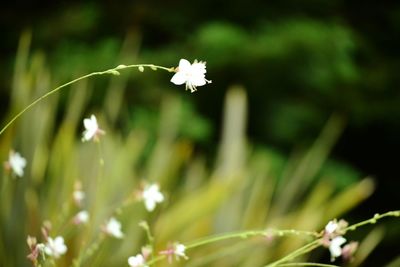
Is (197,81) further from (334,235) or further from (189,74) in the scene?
(334,235)

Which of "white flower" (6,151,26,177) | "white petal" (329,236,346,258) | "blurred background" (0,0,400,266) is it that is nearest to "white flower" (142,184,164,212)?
"white flower" (6,151,26,177)

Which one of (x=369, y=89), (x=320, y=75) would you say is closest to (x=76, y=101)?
(x=320, y=75)

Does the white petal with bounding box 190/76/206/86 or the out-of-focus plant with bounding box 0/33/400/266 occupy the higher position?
the out-of-focus plant with bounding box 0/33/400/266

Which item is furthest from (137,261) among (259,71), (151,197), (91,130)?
(259,71)

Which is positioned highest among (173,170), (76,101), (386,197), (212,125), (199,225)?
(212,125)

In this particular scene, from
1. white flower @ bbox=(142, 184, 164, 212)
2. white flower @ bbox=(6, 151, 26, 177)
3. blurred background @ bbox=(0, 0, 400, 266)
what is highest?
blurred background @ bbox=(0, 0, 400, 266)

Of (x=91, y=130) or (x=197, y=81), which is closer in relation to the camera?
(x=197, y=81)

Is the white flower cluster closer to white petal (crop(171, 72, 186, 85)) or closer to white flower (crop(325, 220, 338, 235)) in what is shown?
white flower (crop(325, 220, 338, 235))

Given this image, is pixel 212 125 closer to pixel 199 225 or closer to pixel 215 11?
pixel 215 11
